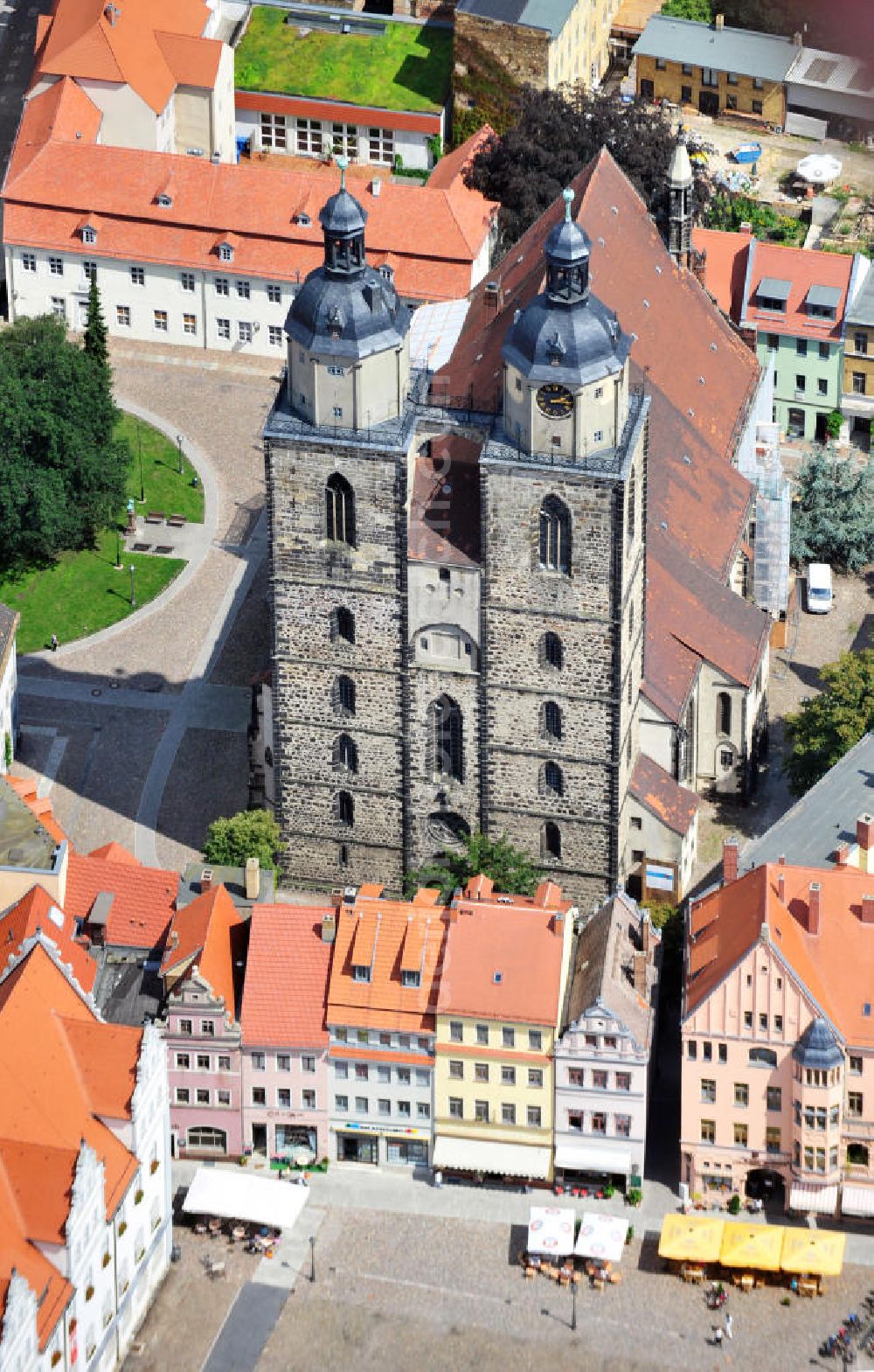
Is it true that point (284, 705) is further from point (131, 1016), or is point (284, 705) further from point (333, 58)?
point (333, 58)

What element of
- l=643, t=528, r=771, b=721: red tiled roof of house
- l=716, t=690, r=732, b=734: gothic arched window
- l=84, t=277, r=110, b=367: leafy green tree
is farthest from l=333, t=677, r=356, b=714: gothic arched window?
l=84, t=277, r=110, b=367: leafy green tree

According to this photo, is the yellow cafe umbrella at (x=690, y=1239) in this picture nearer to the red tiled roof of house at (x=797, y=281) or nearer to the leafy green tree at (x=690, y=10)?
the red tiled roof of house at (x=797, y=281)

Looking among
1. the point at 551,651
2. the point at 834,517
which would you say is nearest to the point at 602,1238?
the point at 551,651

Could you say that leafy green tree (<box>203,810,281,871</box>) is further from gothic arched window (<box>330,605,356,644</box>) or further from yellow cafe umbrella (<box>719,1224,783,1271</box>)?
yellow cafe umbrella (<box>719,1224,783,1271</box>)

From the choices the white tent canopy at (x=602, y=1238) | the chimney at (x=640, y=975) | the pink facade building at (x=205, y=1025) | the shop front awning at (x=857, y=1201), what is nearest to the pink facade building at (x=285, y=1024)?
the pink facade building at (x=205, y=1025)

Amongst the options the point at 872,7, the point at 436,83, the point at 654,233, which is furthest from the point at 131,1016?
the point at 436,83

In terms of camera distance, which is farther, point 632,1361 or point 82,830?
point 82,830
